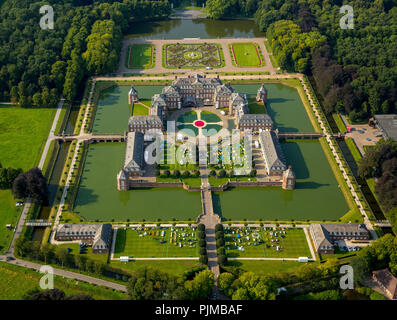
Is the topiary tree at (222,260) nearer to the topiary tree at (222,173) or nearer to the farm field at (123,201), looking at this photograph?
the farm field at (123,201)

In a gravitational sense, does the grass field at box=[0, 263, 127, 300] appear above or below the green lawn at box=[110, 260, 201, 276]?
below

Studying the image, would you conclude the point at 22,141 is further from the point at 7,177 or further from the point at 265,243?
the point at 265,243

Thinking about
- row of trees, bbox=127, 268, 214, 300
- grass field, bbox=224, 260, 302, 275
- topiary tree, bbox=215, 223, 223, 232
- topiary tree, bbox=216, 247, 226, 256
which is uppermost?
topiary tree, bbox=215, 223, 223, 232

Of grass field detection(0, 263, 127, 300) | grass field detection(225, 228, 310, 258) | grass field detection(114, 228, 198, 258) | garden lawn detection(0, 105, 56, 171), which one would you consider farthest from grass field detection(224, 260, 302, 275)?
garden lawn detection(0, 105, 56, 171)

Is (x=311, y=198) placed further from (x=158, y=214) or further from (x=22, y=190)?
(x=22, y=190)

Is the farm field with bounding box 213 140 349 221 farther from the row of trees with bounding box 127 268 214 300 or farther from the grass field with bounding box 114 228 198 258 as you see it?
the row of trees with bounding box 127 268 214 300

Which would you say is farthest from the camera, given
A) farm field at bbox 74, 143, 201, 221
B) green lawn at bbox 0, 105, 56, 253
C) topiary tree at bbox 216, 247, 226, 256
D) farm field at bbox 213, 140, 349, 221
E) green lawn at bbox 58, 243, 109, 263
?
green lawn at bbox 0, 105, 56, 253

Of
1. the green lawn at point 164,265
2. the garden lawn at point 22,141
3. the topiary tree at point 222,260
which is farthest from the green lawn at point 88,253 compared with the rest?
the garden lawn at point 22,141
